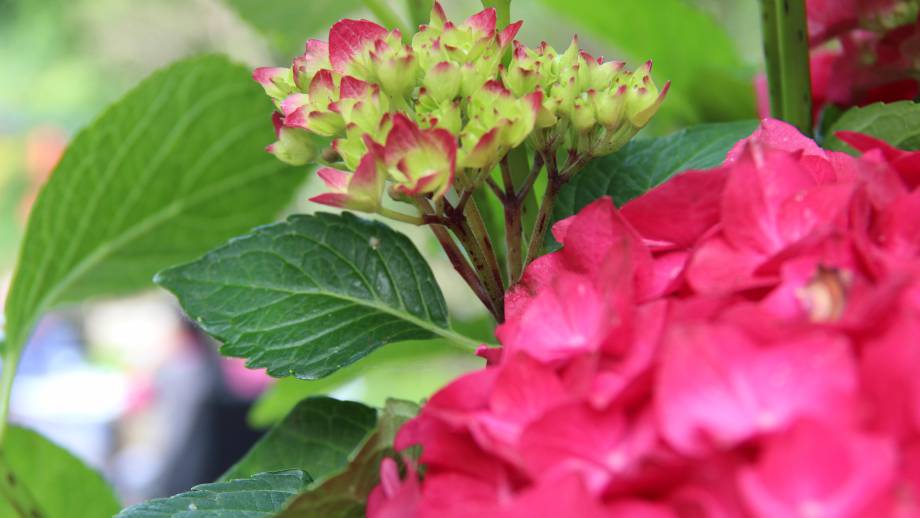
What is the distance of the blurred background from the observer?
0.62m

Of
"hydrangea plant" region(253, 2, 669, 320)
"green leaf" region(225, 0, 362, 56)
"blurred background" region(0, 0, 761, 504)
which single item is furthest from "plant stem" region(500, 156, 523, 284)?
"green leaf" region(225, 0, 362, 56)

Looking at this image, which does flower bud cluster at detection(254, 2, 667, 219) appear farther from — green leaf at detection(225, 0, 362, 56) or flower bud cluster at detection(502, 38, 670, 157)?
green leaf at detection(225, 0, 362, 56)

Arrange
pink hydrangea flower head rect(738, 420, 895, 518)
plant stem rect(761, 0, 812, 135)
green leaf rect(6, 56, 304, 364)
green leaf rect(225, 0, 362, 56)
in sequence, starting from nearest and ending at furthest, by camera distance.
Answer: pink hydrangea flower head rect(738, 420, 895, 518)
plant stem rect(761, 0, 812, 135)
green leaf rect(6, 56, 304, 364)
green leaf rect(225, 0, 362, 56)

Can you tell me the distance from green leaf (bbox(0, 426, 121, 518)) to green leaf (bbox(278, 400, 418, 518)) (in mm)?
293

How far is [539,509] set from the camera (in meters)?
0.19

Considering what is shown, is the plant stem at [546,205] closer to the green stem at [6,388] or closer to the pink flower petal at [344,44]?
the pink flower petal at [344,44]

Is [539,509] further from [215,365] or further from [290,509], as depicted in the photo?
[215,365]

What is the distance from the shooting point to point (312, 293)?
0.34m

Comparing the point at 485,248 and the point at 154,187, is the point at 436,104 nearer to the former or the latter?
the point at 485,248

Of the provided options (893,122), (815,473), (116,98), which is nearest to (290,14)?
(116,98)

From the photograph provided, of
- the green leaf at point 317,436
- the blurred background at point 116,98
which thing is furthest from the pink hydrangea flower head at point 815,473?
the blurred background at point 116,98

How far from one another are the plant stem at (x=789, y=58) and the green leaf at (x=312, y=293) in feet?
0.55

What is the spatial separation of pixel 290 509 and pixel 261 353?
0.31ft

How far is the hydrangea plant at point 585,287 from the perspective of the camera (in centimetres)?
19
